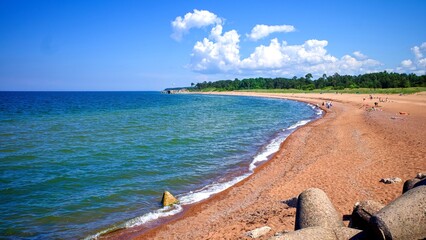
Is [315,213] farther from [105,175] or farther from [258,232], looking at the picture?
[105,175]

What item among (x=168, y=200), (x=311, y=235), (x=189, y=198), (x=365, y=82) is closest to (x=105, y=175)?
(x=168, y=200)

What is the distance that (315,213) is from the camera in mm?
6566

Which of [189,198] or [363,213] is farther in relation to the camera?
[189,198]

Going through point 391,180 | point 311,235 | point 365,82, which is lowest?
point 391,180

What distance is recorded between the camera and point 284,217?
949 cm

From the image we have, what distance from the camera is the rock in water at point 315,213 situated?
640cm

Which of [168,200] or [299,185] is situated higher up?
[299,185]

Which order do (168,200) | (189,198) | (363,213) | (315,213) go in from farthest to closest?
(189,198), (168,200), (315,213), (363,213)

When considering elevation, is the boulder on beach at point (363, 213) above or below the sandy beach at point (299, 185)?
above

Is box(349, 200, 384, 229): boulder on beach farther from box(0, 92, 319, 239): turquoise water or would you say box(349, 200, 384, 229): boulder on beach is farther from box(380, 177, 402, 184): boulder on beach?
box(0, 92, 319, 239): turquoise water

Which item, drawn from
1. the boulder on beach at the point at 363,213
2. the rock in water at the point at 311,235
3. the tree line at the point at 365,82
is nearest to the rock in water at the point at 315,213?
the boulder on beach at the point at 363,213

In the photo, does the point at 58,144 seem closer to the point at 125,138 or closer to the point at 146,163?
the point at 125,138

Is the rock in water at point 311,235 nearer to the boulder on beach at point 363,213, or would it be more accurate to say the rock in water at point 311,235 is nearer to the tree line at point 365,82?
the boulder on beach at point 363,213

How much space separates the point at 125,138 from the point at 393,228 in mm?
25975
